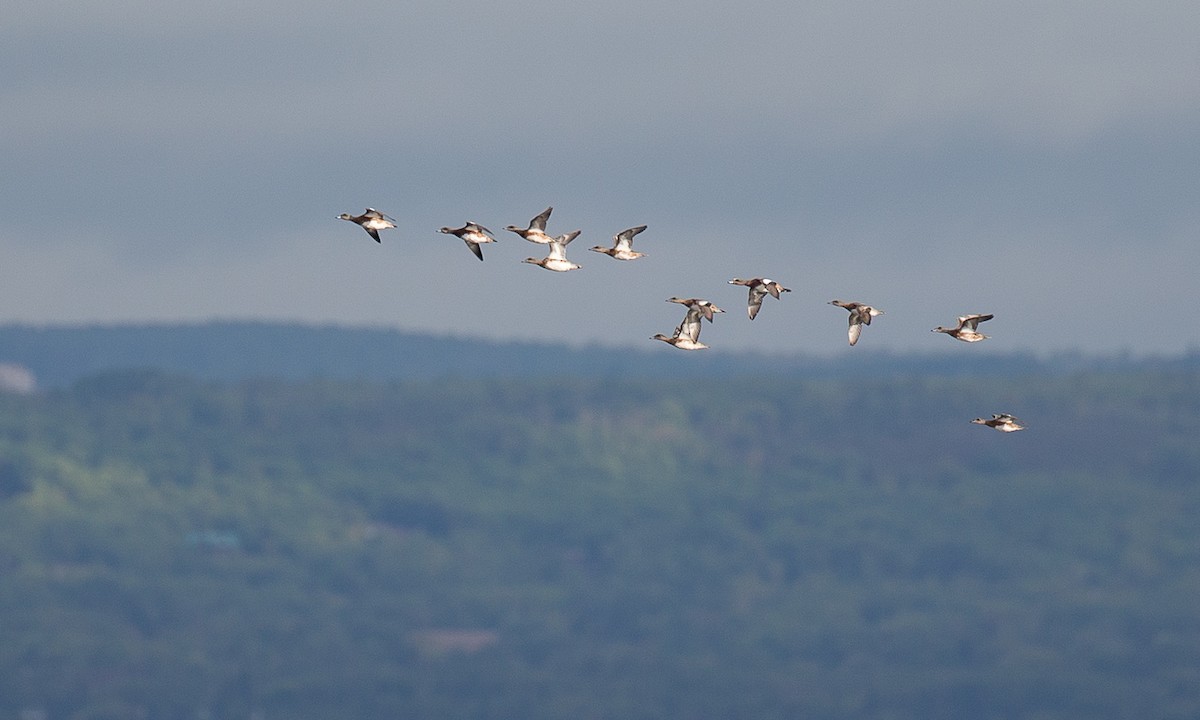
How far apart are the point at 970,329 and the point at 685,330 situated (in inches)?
359

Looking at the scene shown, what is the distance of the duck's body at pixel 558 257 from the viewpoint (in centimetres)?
8738

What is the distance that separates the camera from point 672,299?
91938 mm

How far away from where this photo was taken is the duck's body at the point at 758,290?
88875 millimetres

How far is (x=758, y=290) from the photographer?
89.6 meters

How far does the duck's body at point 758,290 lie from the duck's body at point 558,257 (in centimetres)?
550

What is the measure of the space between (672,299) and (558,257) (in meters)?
5.09

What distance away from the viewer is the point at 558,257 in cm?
8850

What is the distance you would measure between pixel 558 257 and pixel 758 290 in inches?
249

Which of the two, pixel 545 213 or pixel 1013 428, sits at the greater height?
pixel 545 213

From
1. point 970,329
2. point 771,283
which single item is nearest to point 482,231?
point 771,283

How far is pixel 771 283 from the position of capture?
89125 mm

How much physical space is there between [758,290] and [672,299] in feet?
11.4

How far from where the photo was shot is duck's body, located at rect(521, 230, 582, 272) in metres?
87.4

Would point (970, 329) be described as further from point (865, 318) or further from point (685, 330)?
point (685, 330)
